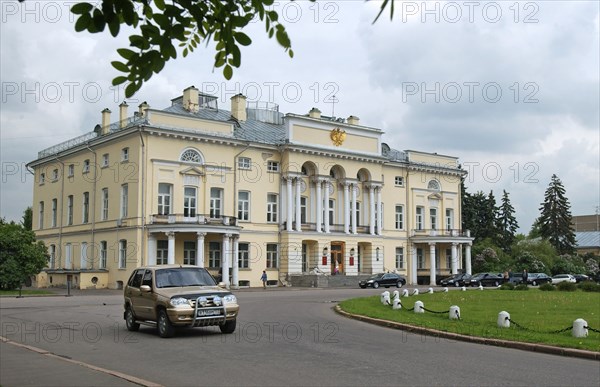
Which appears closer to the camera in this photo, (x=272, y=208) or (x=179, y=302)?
(x=179, y=302)

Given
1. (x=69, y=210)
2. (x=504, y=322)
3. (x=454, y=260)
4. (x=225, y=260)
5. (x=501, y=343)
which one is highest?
(x=69, y=210)

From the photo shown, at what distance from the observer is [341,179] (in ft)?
205

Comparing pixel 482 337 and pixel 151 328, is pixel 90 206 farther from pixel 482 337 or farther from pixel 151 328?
pixel 482 337

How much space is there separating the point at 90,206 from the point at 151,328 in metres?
40.0

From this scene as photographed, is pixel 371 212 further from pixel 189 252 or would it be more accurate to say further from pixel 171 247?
pixel 171 247

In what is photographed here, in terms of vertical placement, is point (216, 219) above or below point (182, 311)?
above

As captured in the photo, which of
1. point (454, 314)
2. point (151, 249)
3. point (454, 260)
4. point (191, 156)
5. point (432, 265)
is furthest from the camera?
point (454, 260)

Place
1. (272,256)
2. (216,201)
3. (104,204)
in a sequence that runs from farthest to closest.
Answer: (272,256) < (104,204) < (216,201)

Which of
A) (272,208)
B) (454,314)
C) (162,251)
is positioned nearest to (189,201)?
(162,251)

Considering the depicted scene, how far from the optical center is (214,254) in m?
54.7

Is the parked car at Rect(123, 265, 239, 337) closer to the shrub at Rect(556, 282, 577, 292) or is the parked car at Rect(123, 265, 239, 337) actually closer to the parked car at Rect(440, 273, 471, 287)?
the shrub at Rect(556, 282, 577, 292)

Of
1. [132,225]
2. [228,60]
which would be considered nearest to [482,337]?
[228,60]

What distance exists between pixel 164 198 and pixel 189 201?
220 cm

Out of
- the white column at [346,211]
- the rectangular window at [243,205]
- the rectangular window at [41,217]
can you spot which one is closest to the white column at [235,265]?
the rectangular window at [243,205]
